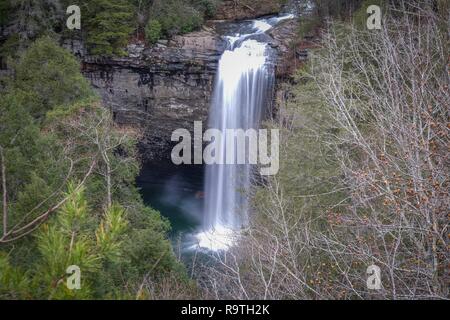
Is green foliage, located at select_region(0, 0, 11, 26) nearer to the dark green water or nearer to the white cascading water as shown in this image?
the dark green water

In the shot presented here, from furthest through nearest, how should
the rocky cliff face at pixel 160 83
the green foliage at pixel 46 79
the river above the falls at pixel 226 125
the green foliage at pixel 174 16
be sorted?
the green foliage at pixel 174 16 → the rocky cliff face at pixel 160 83 → the river above the falls at pixel 226 125 → the green foliage at pixel 46 79

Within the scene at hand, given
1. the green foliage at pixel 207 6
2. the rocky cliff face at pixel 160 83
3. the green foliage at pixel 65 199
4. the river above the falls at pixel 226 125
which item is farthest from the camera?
the green foliage at pixel 207 6

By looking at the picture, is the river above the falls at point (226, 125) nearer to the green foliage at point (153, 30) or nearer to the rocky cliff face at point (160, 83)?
the rocky cliff face at point (160, 83)

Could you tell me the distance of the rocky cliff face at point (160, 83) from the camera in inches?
775

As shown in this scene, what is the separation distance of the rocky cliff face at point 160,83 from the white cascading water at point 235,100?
705 mm

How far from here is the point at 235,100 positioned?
1964 centimetres

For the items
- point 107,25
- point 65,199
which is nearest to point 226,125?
point 107,25

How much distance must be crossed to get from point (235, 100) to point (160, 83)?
12.8 ft

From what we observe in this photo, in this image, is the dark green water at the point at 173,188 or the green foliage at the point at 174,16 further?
the dark green water at the point at 173,188

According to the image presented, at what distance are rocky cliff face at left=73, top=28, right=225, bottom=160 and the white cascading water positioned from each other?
2.31 ft

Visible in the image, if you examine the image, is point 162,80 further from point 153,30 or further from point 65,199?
point 65,199

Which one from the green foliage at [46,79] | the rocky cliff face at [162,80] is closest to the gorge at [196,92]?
the rocky cliff face at [162,80]
